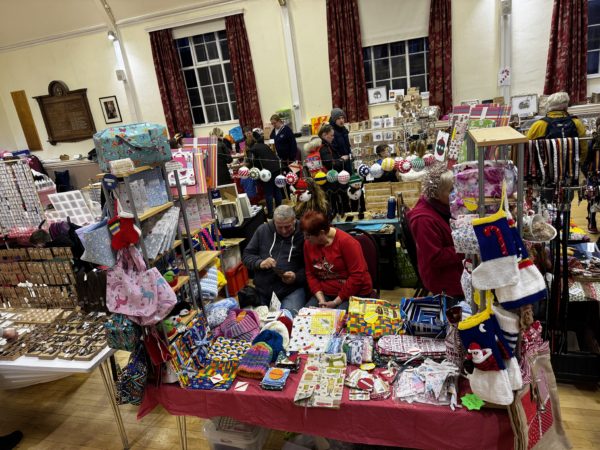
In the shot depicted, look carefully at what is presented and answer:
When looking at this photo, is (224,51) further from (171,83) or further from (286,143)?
(286,143)

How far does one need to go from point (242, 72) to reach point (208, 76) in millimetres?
1044

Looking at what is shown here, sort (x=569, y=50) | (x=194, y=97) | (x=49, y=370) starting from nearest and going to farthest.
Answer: (x=49, y=370), (x=569, y=50), (x=194, y=97)

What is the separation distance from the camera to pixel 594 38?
717cm

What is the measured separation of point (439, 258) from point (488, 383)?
33.7 inches

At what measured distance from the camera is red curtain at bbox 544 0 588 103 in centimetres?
682

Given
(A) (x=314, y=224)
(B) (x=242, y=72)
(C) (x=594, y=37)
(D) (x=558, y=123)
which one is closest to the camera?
(A) (x=314, y=224)

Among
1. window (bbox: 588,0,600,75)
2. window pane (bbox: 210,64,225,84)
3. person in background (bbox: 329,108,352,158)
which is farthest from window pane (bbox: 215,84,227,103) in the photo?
window (bbox: 588,0,600,75)

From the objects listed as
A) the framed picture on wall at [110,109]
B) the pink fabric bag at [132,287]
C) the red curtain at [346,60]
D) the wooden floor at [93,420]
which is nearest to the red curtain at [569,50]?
the red curtain at [346,60]

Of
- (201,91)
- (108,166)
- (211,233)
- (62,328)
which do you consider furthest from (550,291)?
(201,91)

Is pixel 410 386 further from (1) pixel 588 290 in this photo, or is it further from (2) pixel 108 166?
(2) pixel 108 166

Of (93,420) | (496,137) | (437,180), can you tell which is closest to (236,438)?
(93,420)

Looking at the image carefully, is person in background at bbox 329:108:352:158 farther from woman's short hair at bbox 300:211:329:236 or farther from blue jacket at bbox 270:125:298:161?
woman's short hair at bbox 300:211:329:236

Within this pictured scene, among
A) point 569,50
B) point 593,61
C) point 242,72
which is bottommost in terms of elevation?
point 593,61

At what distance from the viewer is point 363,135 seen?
7.42m
